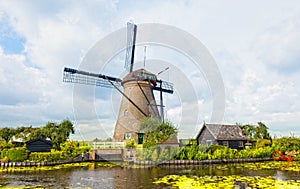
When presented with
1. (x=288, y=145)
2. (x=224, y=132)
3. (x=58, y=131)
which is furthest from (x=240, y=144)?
(x=58, y=131)

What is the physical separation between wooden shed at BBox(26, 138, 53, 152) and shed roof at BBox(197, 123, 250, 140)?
13215mm

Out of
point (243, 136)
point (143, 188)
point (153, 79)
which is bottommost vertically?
→ point (143, 188)

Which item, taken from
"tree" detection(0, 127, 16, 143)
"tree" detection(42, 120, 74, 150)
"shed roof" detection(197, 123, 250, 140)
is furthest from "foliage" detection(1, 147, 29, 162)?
"tree" detection(0, 127, 16, 143)

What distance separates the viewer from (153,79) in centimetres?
2433

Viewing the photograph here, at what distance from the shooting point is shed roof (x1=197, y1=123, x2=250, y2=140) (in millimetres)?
23062

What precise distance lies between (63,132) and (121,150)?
1035 cm

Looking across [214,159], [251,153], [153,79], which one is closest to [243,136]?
[251,153]

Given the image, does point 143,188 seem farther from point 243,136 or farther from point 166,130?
point 243,136

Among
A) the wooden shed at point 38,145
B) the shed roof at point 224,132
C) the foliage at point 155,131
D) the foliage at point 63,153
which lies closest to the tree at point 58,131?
the wooden shed at point 38,145

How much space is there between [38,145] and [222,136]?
1523 cm

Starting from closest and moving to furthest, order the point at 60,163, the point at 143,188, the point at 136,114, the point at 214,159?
the point at 143,188
the point at 60,163
the point at 214,159
the point at 136,114

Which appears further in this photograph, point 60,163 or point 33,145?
point 33,145

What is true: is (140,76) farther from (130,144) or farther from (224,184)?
(224,184)

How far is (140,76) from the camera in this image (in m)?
23.4
